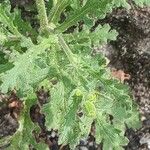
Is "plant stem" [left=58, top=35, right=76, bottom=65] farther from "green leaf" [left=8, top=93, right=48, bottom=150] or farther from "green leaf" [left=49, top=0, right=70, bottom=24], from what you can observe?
"green leaf" [left=8, top=93, right=48, bottom=150]

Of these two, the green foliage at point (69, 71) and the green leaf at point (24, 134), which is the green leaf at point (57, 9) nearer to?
the green foliage at point (69, 71)

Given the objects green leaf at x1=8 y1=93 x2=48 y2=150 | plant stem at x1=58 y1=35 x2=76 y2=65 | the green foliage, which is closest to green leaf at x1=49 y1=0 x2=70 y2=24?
the green foliage

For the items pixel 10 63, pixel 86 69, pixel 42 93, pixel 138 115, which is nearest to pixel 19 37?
pixel 10 63

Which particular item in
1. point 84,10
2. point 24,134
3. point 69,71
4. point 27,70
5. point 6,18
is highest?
point 6,18

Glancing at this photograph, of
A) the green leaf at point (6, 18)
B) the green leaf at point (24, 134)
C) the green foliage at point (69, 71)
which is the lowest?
the green leaf at point (24, 134)

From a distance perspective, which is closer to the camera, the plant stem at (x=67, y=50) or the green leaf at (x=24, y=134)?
the plant stem at (x=67, y=50)

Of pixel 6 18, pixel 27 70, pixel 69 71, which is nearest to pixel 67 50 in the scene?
pixel 69 71

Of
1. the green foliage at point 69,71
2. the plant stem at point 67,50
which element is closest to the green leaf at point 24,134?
the green foliage at point 69,71

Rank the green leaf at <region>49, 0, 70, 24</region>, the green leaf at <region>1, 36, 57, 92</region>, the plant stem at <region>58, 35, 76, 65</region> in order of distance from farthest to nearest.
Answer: the green leaf at <region>49, 0, 70, 24</region> → the plant stem at <region>58, 35, 76, 65</region> → the green leaf at <region>1, 36, 57, 92</region>

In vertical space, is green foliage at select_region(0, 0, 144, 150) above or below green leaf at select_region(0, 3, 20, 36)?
below

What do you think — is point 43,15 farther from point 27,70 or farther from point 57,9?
point 27,70

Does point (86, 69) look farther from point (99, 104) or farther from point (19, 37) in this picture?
point (19, 37)

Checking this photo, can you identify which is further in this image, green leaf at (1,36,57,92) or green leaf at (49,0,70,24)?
green leaf at (49,0,70,24)
